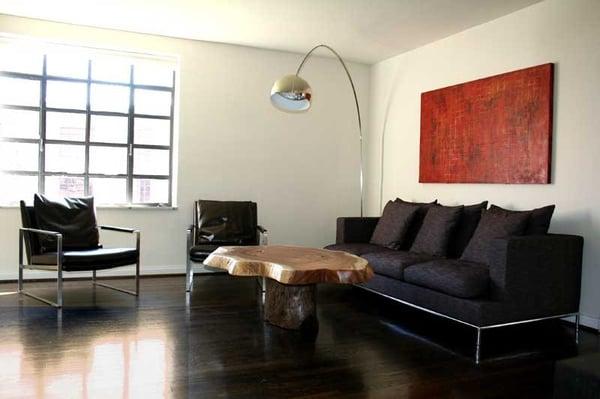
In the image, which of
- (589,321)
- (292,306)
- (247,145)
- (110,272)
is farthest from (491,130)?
(110,272)

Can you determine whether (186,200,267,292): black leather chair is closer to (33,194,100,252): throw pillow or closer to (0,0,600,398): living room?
(0,0,600,398): living room

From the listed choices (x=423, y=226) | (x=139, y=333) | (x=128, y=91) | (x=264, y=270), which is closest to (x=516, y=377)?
(x=264, y=270)

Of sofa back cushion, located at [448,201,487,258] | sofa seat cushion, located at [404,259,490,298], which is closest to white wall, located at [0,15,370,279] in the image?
sofa back cushion, located at [448,201,487,258]

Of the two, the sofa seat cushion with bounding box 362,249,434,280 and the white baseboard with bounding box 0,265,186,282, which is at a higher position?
the sofa seat cushion with bounding box 362,249,434,280

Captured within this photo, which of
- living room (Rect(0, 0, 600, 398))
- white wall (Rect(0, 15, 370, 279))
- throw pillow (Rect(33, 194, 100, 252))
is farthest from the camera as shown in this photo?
white wall (Rect(0, 15, 370, 279))

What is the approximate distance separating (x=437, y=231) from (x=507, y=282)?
114 cm

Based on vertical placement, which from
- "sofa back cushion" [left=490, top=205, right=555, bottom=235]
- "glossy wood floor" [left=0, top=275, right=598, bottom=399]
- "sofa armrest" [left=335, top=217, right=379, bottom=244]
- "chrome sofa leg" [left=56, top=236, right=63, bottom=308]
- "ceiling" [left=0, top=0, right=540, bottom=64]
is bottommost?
"glossy wood floor" [left=0, top=275, right=598, bottom=399]

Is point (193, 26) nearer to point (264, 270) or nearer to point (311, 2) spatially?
point (311, 2)

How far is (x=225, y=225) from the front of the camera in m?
5.12

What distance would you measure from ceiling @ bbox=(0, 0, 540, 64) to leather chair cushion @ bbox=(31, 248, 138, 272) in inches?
83.8

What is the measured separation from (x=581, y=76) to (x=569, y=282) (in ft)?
5.03

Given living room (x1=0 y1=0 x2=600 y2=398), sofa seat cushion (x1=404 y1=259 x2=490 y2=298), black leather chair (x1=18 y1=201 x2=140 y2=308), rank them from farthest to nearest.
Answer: black leather chair (x1=18 y1=201 x2=140 y2=308)
sofa seat cushion (x1=404 y1=259 x2=490 y2=298)
living room (x1=0 y1=0 x2=600 y2=398)

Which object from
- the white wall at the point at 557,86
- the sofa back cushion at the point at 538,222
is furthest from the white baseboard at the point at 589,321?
the sofa back cushion at the point at 538,222

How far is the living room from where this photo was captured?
9.09 feet
